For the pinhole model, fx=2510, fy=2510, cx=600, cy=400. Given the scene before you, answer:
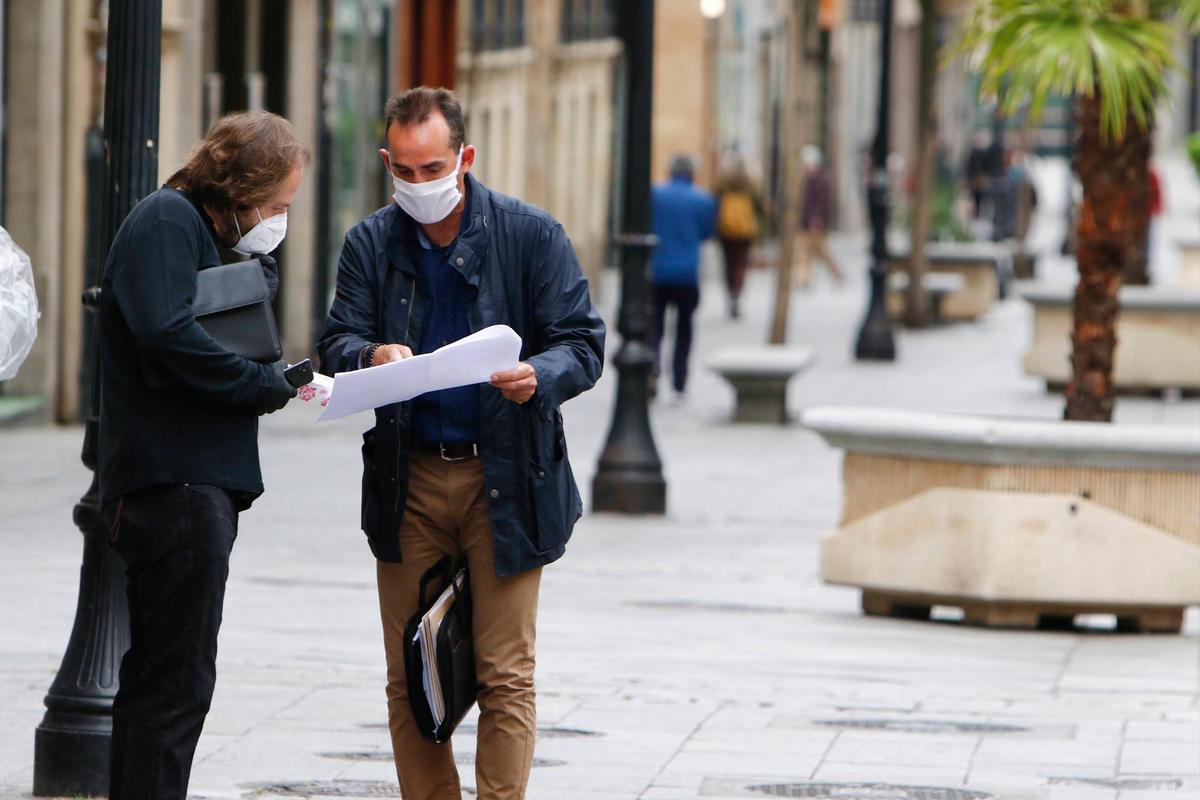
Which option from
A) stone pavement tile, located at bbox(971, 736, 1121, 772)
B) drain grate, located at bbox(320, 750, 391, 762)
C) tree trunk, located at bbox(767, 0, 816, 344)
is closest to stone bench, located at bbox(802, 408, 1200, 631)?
stone pavement tile, located at bbox(971, 736, 1121, 772)

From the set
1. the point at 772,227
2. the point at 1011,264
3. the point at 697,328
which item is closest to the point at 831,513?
the point at 697,328

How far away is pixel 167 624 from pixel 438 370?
0.77 meters

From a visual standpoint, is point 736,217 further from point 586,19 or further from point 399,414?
point 399,414

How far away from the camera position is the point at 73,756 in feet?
20.4

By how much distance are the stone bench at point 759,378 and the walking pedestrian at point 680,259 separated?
127 centimetres

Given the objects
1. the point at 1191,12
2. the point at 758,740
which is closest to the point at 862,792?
the point at 758,740

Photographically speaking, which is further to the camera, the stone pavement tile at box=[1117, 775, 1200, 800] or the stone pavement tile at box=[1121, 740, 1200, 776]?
the stone pavement tile at box=[1121, 740, 1200, 776]

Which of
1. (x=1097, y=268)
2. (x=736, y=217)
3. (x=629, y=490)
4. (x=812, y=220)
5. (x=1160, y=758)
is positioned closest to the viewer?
(x=1160, y=758)

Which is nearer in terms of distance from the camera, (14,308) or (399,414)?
(399,414)

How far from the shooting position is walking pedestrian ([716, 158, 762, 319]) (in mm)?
28219

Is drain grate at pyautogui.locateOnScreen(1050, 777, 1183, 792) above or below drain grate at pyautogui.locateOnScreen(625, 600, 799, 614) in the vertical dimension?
above

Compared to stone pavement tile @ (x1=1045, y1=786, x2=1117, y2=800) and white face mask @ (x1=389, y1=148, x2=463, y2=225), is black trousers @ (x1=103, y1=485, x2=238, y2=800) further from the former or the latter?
stone pavement tile @ (x1=1045, y1=786, x2=1117, y2=800)

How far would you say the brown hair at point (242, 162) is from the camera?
198 inches

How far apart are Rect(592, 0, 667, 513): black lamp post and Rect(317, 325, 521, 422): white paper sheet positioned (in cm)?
815
